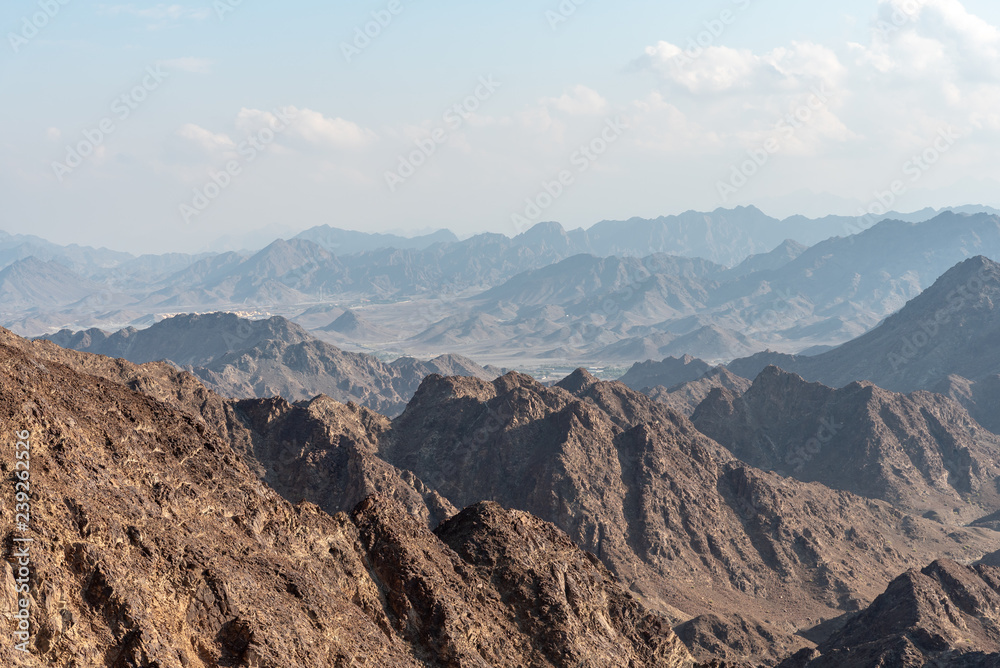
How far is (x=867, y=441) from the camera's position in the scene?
392 feet

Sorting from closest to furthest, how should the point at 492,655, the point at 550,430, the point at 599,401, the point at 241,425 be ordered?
the point at 492,655
the point at 241,425
the point at 550,430
the point at 599,401

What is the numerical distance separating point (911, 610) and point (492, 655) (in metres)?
41.4

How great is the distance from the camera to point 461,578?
37594 millimetres

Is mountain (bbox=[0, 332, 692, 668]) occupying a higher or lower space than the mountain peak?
lower

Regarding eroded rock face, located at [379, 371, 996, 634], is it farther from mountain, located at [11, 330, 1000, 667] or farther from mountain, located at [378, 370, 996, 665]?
mountain, located at [11, 330, 1000, 667]

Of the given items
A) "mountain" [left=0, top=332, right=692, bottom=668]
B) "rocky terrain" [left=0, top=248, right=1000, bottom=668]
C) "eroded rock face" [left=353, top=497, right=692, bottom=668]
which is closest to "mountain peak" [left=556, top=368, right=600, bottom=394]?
"rocky terrain" [left=0, top=248, right=1000, bottom=668]

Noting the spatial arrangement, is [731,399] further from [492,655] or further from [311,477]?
[492,655]

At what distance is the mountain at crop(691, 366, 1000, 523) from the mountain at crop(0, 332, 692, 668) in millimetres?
87867

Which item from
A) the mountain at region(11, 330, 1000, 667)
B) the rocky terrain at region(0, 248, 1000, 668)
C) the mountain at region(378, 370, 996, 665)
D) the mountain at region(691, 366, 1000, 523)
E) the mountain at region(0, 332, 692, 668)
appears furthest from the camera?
the mountain at region(691, 366, 1000, 523)

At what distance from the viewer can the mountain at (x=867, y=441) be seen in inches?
4560

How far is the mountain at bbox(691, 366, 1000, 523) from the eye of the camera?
11581cm

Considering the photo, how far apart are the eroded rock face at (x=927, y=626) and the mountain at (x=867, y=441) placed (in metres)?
46.3

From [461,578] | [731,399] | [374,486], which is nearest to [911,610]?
[461,578]

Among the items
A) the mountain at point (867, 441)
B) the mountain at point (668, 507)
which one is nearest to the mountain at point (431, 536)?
the mountain at point (668, 507)
